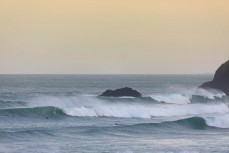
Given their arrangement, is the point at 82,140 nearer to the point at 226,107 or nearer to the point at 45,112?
the point at 45,112

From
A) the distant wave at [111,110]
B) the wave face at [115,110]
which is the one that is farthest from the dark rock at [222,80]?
the distant wave at [111,110]

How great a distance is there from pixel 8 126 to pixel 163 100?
102 feet

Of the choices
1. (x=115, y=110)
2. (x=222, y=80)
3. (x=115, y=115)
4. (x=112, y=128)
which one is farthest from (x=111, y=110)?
(x=222, y=80)

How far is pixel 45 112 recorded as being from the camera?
50.0m

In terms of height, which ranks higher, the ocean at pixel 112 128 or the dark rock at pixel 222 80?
the dark rock at pixel 222 80

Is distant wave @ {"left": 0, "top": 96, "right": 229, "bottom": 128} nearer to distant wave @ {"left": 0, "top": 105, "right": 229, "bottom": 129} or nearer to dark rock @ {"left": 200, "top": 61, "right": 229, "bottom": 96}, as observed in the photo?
distant wave @ {"left": 0, "top": 105, "right": 229, "bottom": 129}

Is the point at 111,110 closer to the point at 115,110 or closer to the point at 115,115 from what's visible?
the point at 115,110

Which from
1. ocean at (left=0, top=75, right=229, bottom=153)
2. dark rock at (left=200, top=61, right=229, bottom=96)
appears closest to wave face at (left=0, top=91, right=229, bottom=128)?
ocean at (left=0, top=75, right=229, bottom=153)

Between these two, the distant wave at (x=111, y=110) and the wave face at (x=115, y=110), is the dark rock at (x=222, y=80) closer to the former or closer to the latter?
the wave face at (x=115, y=110)

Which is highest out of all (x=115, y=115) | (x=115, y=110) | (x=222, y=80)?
(x=222, y=80)

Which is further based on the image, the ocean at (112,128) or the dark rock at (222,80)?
the dark rock at (222,80)

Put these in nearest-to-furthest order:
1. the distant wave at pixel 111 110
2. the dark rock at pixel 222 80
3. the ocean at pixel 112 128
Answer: the ocean at pixel 112 128, the distant wave at pixel 111 110, the dark rock at pixel 222 80

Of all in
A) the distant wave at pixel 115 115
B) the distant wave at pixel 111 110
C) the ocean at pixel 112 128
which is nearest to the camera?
the ocean at pixel 112 128

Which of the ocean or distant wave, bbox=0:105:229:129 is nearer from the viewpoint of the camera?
the ocean
